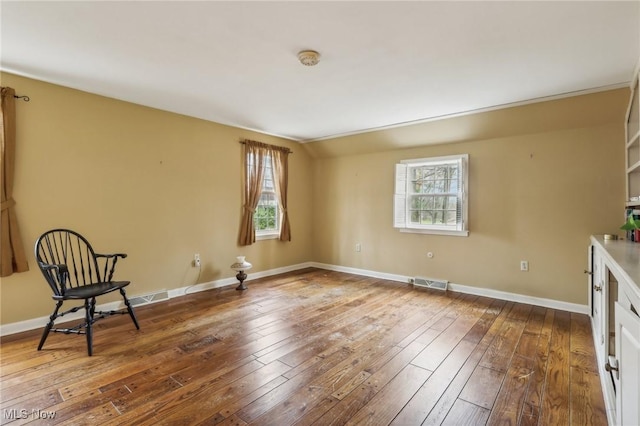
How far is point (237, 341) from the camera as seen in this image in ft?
8.85

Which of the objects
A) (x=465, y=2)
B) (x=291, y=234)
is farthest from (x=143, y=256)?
(x=465, y=2)

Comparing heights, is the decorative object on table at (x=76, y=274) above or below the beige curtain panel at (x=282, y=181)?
below

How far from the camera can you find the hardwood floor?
1.76m

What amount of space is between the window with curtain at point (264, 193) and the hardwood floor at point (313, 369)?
1.61m

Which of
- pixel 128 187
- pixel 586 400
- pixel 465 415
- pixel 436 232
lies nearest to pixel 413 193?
pixel 436 232

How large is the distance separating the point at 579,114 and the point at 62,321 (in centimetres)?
582

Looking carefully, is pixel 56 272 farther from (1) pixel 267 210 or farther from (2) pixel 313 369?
(1) pixel 267 210

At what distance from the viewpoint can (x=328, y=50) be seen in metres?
2.37

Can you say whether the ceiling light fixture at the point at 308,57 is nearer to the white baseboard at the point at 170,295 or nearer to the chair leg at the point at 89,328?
the chair leg at the point at 89,328

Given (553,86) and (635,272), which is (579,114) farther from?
(635,272)

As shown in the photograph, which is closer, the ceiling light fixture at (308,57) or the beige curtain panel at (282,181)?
the ceiling light fixture at (308,57)

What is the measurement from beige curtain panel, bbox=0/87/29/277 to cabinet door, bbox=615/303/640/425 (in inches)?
165

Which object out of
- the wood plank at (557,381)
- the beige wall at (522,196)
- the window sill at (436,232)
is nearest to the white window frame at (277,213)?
the beige wall at (522,196)

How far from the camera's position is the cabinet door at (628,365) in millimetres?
1024
